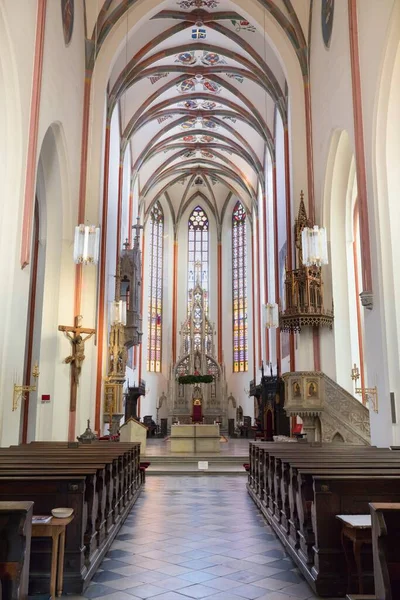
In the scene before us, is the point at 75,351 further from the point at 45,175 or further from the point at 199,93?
the point at 199,93

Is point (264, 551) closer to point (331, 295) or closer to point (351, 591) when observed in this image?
point (351, 591)

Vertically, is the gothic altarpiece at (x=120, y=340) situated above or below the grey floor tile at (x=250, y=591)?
above

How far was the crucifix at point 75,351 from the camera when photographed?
491 inches

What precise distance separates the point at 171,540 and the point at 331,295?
350 inches

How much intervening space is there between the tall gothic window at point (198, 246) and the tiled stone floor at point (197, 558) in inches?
887

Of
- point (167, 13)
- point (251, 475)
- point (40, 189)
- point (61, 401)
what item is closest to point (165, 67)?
point (167, 13)

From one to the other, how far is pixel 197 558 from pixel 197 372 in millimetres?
22014

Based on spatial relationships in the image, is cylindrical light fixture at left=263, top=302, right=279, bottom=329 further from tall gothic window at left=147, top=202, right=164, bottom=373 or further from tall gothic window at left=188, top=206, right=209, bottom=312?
tall gothic window at left=188, top=206, right=209, bottom=312

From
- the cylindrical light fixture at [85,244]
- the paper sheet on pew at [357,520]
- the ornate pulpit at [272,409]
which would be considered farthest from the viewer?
the ornate pulpit at [272,409]

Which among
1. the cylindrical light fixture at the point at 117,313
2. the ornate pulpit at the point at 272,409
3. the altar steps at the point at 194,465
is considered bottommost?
the altar steps at the point at 194,465

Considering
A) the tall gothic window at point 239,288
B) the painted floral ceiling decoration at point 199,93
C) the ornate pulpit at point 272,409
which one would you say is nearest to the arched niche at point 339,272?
the painted floral ceiling decoration at point 199,93

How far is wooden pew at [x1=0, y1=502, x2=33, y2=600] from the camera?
2.84 m

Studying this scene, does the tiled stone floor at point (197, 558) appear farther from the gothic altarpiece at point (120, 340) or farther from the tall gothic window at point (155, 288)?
the tall gothic window at point (155, 288)

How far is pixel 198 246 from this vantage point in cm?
3073
